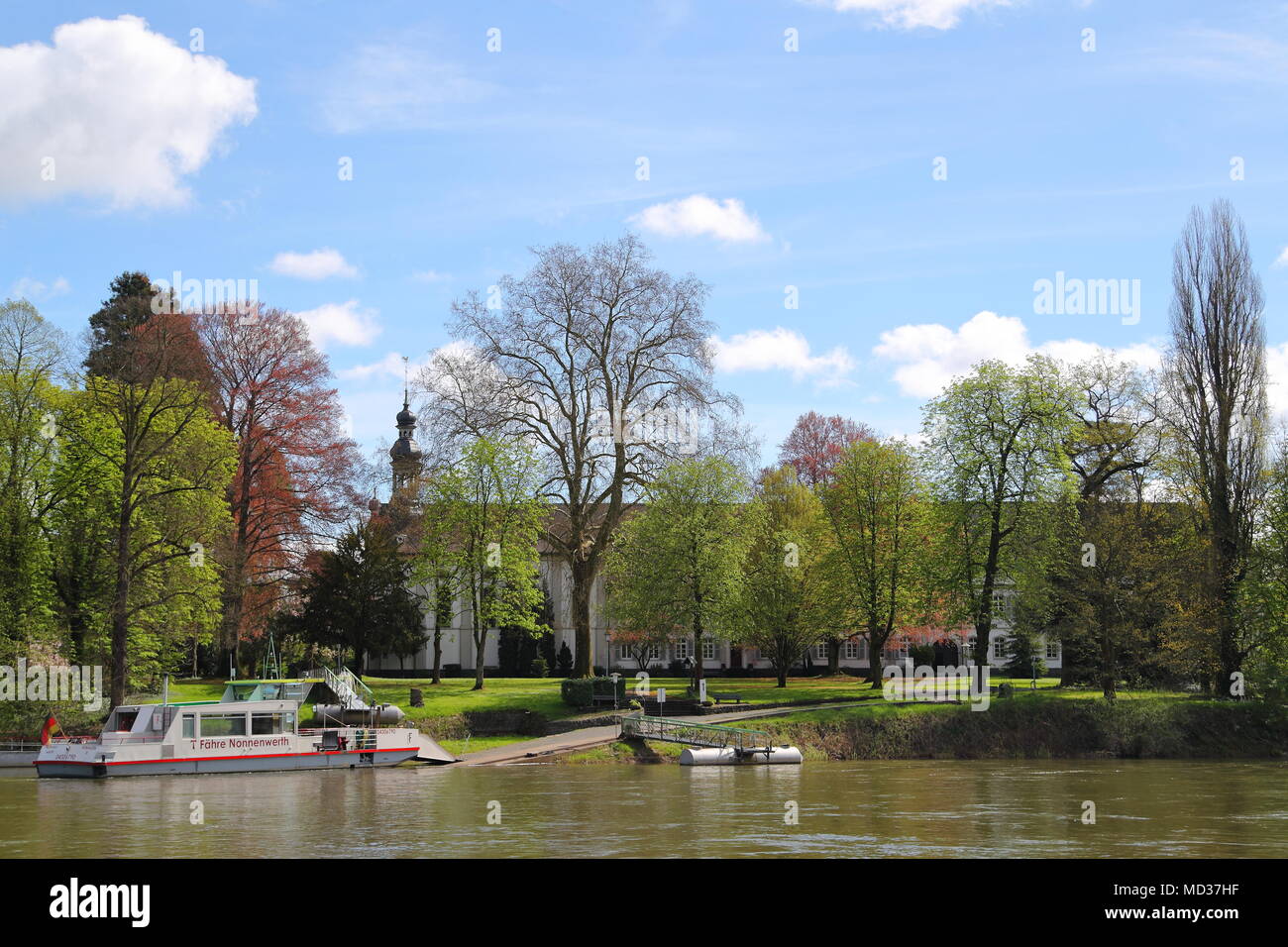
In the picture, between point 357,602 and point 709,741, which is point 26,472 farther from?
point 709,741

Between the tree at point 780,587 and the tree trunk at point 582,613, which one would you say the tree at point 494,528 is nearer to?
the tree trunk at point 582,613

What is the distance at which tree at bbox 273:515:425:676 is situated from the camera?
52.7 meters

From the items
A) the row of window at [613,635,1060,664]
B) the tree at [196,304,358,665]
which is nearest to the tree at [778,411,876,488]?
the row of window at [613,635,1060,664]

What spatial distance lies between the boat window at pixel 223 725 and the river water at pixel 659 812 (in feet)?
5.67

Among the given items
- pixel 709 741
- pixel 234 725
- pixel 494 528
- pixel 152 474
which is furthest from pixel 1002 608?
pixel 152 474

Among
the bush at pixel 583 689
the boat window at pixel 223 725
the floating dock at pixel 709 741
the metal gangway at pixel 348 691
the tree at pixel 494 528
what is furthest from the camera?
the tree at pixel 494 528

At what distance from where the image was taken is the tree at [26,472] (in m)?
43.5

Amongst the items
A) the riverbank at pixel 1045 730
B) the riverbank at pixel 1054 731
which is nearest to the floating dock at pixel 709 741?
the riverbank at pixel 1045 730

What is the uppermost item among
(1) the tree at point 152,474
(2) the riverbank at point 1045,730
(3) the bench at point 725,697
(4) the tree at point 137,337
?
(4) the tree at point 137,337
